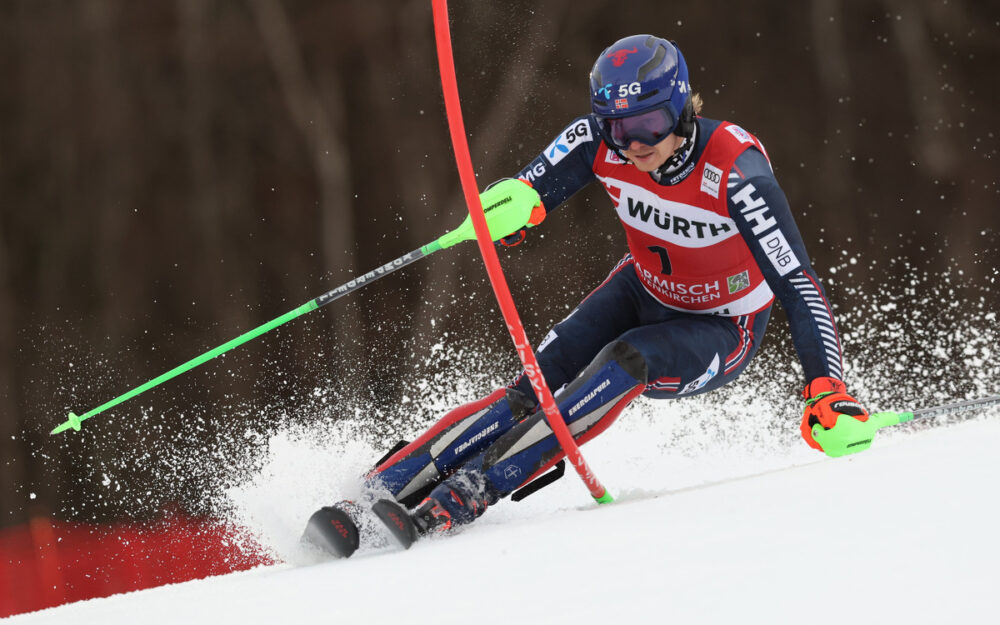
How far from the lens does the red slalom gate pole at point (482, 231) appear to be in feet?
6.11

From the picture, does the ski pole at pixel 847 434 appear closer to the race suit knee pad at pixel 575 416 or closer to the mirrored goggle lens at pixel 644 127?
the race suit knee pad at pixel 575 416

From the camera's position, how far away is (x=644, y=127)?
2.06 metres

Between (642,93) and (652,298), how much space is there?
2.22 ft

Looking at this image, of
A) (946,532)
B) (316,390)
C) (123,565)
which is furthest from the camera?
(316,390)

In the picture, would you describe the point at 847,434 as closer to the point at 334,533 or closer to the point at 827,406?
the point at 827,406

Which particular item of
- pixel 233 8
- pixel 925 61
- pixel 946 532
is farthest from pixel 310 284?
pixel 946 532

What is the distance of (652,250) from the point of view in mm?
2350

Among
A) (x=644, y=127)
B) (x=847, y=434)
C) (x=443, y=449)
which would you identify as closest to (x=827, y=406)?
(x=847, y=434)

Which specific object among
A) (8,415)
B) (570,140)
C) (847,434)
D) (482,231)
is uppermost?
(8,415)

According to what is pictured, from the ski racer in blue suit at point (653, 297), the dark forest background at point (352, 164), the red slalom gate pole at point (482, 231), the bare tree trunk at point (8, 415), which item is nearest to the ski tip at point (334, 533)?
the ski racer in blue suit at point (653, 297)

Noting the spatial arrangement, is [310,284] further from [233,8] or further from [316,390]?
[233,8]

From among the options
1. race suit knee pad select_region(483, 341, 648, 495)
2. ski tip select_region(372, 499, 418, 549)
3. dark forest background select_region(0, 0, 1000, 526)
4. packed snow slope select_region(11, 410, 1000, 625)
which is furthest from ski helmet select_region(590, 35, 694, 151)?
dark forest background select_region(0, 0, 1000, 526)

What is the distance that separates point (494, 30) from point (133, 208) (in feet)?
6.76

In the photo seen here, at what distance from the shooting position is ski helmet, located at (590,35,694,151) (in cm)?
202
